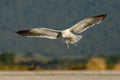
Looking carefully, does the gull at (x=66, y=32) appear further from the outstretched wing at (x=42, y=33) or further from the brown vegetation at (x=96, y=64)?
the brown vegetation at (x=96, y=64)

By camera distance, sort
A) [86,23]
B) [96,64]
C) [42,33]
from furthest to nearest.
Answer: [96,64] < [86,23] < [42,33]

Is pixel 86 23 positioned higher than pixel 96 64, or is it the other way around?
pixel 86 23

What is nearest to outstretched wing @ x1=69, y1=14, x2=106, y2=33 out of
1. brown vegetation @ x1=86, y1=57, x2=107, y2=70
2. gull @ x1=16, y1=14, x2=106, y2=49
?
gull @ x1=16, y1=14, x2=106, y2=49

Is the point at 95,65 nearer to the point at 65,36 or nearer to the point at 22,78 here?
the point at 22,78

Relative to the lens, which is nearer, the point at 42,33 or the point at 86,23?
the point at 42,33

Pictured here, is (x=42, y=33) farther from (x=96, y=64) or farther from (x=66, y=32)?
(x=96, y=64)

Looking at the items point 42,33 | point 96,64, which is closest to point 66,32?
point 42,33

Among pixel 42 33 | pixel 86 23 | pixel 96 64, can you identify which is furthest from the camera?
pixel 96 64

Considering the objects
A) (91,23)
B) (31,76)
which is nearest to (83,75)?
(31,76)

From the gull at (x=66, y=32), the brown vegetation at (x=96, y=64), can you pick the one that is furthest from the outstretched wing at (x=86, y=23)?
the brown vegetation at (x=96, y=64)

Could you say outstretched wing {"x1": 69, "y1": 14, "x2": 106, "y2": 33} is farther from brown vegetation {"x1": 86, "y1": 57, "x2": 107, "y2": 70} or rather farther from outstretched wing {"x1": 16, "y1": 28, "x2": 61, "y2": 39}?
brown vegetation {"x1": 86, "y1": 57, "x2": 107, "y2": 70}

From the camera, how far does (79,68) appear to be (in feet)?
126

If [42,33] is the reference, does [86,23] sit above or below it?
above

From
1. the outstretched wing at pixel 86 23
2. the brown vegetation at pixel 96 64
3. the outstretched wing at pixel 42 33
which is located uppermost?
the outstretched wing at pixel 86 23
